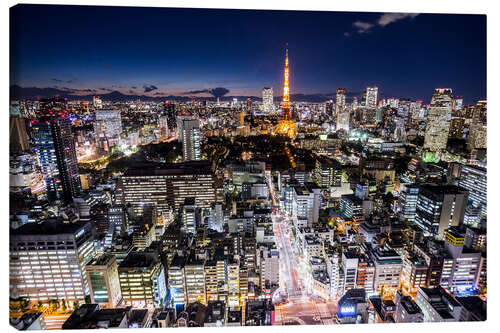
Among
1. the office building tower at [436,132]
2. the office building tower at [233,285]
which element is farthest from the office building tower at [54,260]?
the office building tower at [436,132]

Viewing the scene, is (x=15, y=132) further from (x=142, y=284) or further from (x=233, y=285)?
(x=233, y=285)

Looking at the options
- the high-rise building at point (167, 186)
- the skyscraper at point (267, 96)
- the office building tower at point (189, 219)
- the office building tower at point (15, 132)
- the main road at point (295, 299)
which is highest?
the skyscraper at point (267, 96)

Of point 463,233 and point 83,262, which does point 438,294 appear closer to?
point 463,233

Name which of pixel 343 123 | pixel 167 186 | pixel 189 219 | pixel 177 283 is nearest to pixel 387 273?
pixel 177 283

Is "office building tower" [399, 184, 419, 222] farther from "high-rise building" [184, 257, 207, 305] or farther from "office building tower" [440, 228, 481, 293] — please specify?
"high-rise building" [184, 257, 207, 305]

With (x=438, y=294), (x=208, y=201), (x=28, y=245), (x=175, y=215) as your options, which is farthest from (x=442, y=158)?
(x=28, y=245)

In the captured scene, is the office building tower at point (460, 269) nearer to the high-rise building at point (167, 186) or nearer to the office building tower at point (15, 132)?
the high-rise building at point (167, 186)
